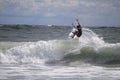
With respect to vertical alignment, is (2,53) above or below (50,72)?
above

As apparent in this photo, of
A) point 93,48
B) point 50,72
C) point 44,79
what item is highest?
point 93,48

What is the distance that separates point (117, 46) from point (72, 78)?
8117 mm

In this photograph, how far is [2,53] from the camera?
61.6 feet

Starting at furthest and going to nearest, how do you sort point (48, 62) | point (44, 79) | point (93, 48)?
1. point (93, 48)
2. point (48, 62)
3. point (44, 79)

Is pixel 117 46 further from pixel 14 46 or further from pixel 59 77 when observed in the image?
pixel 59 77

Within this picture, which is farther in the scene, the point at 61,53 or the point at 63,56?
the point at 61,53

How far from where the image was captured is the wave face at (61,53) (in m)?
18.2

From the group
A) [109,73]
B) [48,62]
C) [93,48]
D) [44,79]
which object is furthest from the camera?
[93,48]

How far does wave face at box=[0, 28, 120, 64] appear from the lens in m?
18.2

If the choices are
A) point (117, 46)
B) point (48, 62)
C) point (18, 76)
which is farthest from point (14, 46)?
point (18, 76)

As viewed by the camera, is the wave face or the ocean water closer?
the ocean water

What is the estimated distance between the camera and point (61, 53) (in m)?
19.3

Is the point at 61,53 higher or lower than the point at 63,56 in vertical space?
higher

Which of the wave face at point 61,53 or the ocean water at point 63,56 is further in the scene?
the wave face at point 61,53
